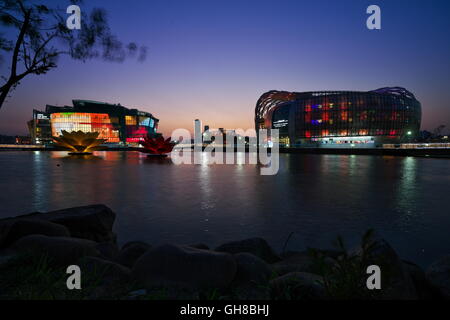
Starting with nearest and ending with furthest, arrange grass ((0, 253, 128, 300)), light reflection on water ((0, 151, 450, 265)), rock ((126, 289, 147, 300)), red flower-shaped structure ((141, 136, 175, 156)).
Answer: grass ((0, 253, 128, 300))
rock ((126, 289, 147, 300))
light reflection on water ((0, 151, 450, 265))
red flower-shaped structure ((141, 136, 175, 156))

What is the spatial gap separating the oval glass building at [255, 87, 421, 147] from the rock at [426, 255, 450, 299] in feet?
359

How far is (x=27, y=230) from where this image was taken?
528cm

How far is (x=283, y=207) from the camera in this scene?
11312 millimetres

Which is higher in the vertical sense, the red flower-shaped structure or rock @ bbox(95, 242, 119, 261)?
the red flower-shaped structure

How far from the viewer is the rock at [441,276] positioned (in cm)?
378

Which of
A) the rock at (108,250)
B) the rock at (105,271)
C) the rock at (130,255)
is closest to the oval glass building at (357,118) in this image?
the rock at (108,250)

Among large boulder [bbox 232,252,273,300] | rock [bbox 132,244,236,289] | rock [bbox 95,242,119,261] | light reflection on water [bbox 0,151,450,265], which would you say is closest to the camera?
large boulder [bbox 232,252,273,300]

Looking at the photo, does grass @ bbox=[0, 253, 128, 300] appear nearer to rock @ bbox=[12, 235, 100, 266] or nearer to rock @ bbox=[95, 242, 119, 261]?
rock @ bbox=[12, 235, 100, 266]

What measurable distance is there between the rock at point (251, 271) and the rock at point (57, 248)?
2718 mm

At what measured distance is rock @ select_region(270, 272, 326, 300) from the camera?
10.3 ft

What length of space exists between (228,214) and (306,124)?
116 m

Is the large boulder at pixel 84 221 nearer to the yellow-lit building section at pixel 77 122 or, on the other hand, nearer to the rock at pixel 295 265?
the rock at pixel 295 265

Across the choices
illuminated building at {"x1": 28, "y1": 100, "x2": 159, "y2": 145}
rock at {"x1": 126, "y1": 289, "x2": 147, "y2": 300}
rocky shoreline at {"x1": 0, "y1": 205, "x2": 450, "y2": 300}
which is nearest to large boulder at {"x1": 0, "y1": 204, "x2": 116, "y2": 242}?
rocky shoreline at {"x1": 0, "y1": 205, "x2": 450, "y2": 300}
